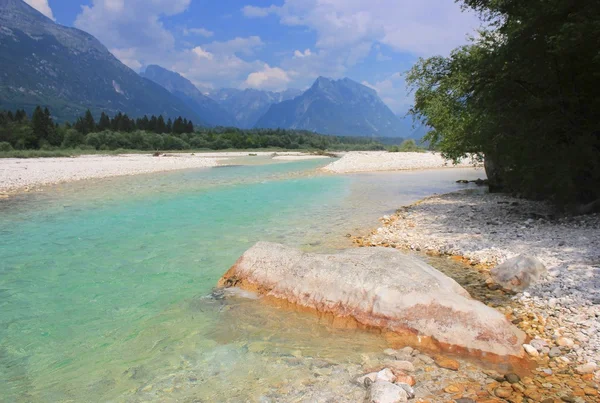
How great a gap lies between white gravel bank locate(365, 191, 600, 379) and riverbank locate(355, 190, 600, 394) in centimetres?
1

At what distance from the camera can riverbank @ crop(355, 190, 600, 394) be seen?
224 inches

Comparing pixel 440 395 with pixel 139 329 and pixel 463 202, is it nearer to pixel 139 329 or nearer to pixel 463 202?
pixel 139 329

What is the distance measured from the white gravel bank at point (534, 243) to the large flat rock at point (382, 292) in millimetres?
1003

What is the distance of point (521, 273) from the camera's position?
8359 millimetres

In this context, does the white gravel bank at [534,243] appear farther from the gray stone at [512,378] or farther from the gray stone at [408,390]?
the gray stone at [408,390]

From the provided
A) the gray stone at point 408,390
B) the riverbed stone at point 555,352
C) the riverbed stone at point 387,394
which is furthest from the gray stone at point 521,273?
the riverbed stone at point 387,394

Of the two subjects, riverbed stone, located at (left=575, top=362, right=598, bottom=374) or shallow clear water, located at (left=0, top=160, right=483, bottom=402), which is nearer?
riverbed stone, located at (left=575, top=362, right=598, bottom=374)

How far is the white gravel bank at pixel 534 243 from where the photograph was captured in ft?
21.0

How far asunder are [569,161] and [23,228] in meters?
20.8

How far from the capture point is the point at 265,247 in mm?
9266

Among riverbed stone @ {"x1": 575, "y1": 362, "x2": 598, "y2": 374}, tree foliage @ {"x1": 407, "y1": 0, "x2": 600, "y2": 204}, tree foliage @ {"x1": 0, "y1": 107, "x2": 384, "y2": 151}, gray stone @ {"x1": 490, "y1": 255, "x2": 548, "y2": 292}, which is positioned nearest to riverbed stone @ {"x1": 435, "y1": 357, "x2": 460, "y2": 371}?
riverbed stone @ {"x1": 575, "y1": 362, "x2": 598, "y2": 374}

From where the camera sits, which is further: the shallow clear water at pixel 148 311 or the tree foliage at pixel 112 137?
the tree foliage at pixel 112 137

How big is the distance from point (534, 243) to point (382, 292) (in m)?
6.31

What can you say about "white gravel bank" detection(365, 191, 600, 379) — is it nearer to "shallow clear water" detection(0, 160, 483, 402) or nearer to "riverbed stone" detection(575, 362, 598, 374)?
"riverbed stone" detection(575, 362, 598, 374)
